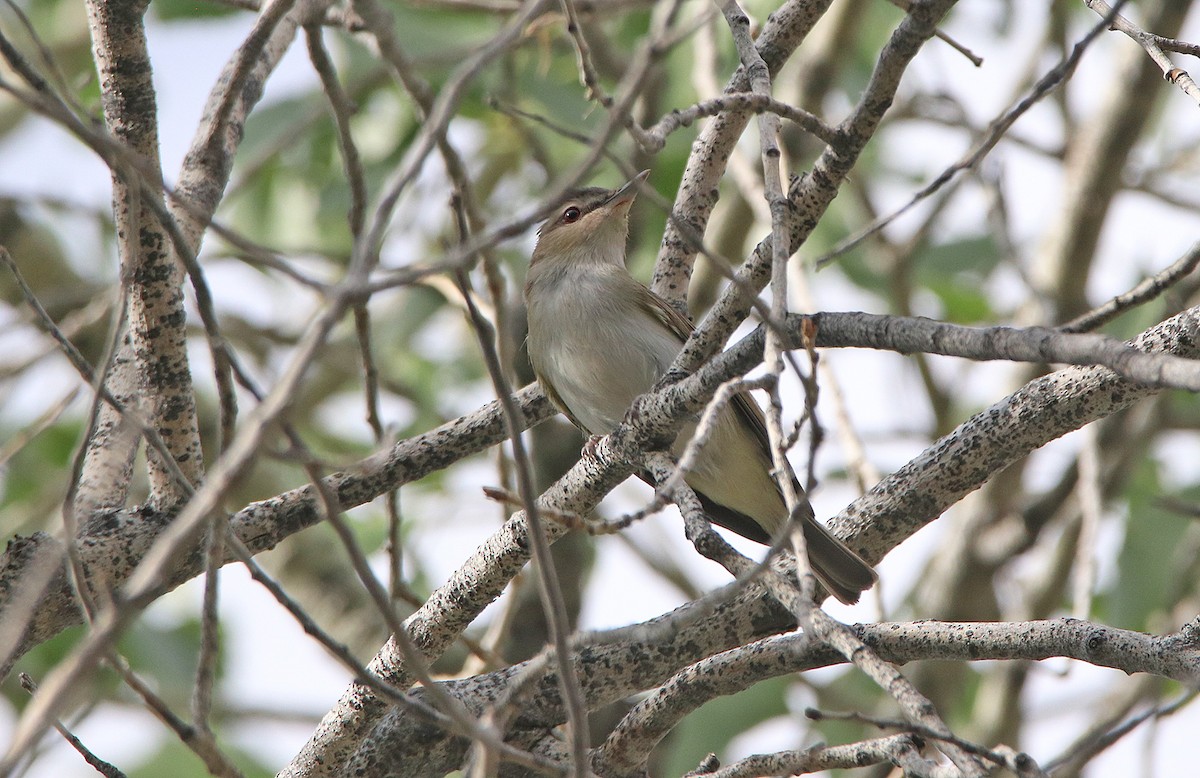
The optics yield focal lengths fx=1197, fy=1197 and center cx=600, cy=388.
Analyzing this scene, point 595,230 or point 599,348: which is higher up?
point 595,230

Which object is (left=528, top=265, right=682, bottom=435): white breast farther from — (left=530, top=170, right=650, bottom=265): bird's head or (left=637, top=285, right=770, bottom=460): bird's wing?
(left=530, top=170, right=650, bottom=265): bird's head

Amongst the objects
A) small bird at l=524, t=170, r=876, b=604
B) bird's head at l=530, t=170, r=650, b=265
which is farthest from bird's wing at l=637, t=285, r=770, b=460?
bird's head at l=530, t=170, r=650, b=265

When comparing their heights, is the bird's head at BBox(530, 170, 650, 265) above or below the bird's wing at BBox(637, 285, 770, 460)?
above

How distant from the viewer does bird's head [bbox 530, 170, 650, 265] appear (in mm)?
5840

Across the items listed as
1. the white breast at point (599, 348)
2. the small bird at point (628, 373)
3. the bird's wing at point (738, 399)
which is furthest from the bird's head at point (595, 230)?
the bird's wing at point (738, 399)

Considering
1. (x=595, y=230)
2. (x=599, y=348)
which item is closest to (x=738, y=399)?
(x=599, y=348)

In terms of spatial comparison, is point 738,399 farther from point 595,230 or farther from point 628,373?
point 595,230

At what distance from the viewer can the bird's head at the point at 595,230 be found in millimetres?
5840

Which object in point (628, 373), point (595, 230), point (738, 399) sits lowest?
point (738, 399)

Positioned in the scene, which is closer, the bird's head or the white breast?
the white breast

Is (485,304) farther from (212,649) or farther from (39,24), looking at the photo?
(39,24)

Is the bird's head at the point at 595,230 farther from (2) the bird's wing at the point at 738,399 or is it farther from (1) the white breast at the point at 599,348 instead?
(2) the bird's wing at the point at 738,399

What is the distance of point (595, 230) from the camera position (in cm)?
588

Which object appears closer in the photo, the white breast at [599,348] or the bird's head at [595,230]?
the white breast at [599,348]
